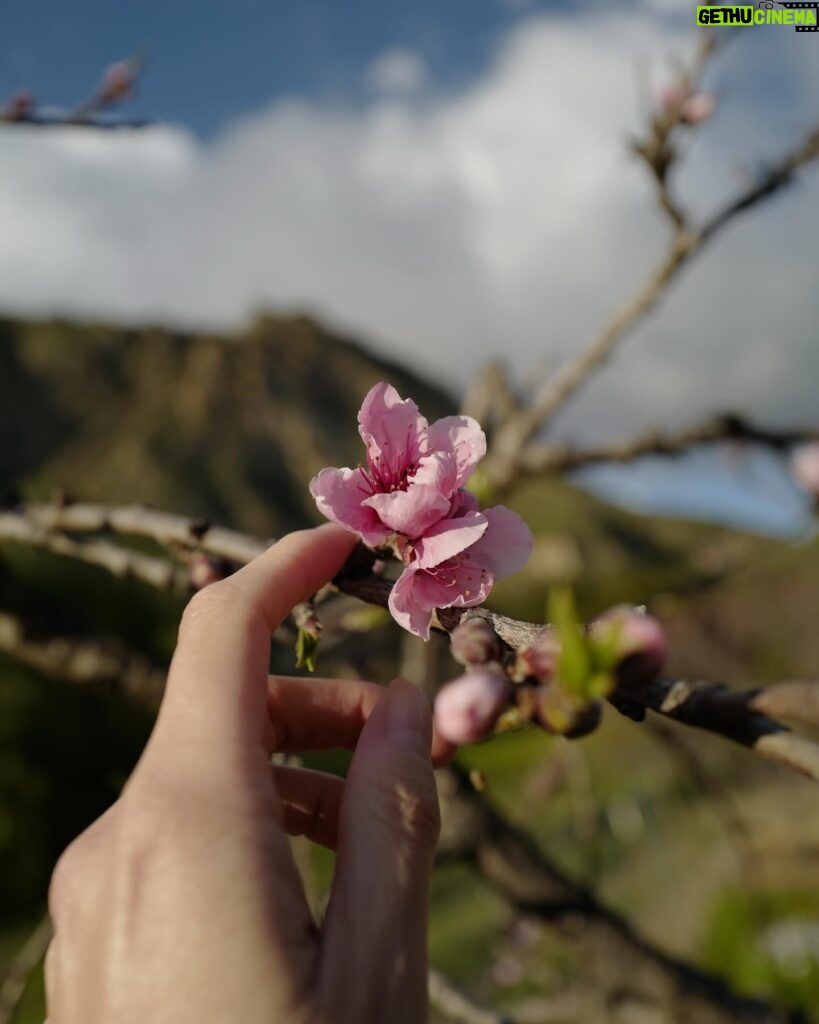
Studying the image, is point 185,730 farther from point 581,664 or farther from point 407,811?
point 581,664

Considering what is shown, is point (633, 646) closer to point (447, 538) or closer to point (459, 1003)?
point (447, 538)

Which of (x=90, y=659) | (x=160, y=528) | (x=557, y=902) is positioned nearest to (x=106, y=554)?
(x=160, y=528)

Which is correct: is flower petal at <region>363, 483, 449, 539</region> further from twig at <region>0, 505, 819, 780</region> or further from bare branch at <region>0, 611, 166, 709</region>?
bare branch at <region>0, 611, 166, 709</region>

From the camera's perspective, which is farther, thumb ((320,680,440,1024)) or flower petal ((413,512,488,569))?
flower petal ((413,512,488,569))

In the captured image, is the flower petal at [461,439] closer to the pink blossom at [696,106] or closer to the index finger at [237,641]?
the index finger at [237,641]

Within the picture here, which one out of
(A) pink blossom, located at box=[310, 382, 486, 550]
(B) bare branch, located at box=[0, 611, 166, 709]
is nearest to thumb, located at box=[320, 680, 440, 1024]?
(A) pink blossom, located at box=[310, 382, 486, 550]

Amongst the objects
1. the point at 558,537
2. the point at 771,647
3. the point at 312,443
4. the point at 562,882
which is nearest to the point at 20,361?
→ the point at 312,443

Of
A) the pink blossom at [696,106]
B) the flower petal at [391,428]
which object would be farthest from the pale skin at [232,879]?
the pink blossom at [696,106]
